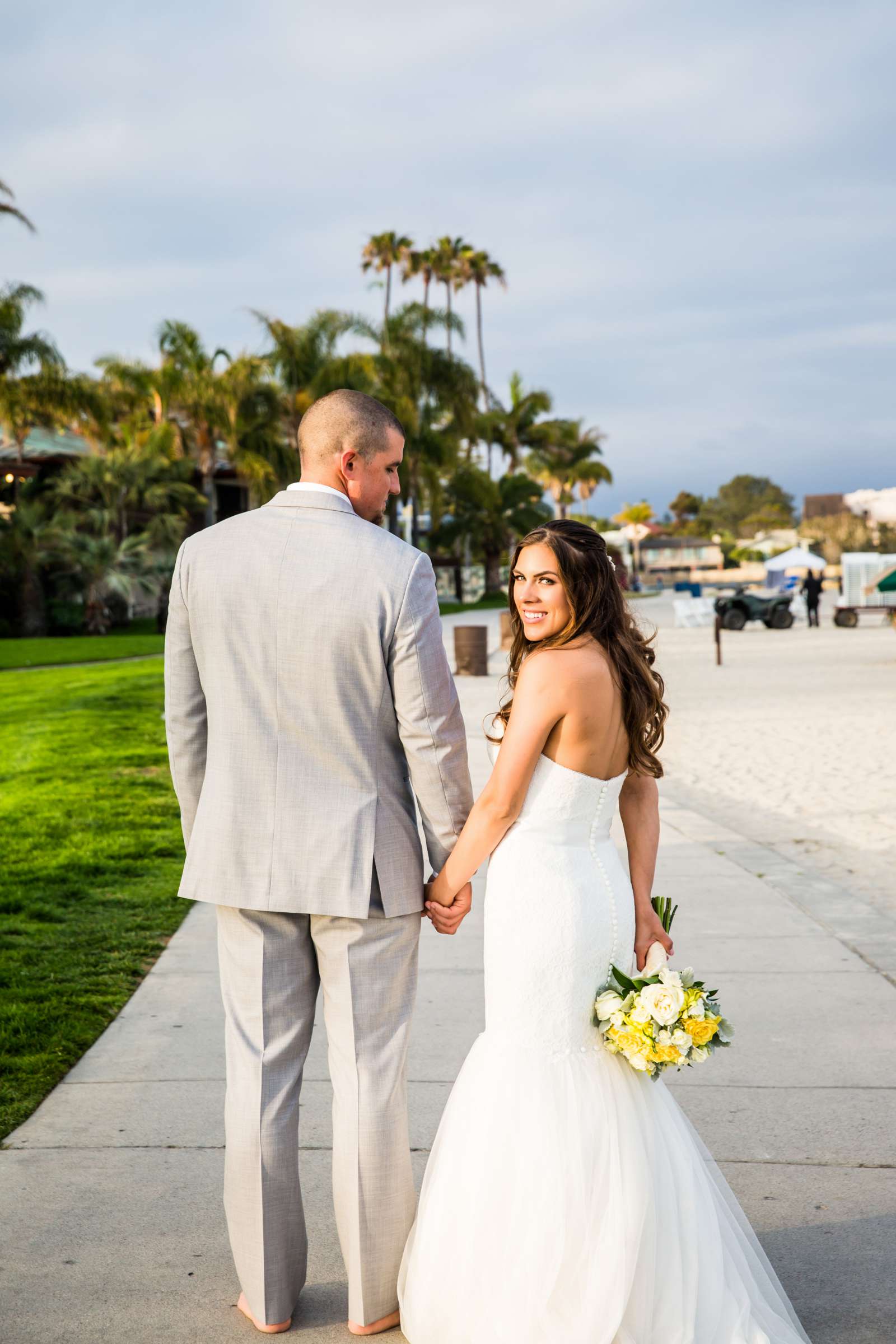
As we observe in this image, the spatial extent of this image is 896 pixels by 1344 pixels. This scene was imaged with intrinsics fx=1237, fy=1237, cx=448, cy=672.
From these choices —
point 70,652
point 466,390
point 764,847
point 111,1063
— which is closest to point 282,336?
point 466,390

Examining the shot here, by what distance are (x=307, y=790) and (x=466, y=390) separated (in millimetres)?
45204

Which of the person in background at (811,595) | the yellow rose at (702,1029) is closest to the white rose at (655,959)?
the yellow rose at (702,1029)

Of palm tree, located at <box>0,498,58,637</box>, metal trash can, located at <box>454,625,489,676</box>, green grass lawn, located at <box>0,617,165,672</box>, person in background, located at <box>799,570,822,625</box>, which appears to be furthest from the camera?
person in background, located at <box>799,570,822,625</box>

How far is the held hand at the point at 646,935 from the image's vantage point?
9.41ft

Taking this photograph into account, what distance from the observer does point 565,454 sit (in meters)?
67.3

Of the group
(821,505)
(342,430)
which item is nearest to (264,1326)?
(342,430)

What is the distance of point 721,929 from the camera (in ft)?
19.6

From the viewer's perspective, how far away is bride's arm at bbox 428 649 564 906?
8.45 ft

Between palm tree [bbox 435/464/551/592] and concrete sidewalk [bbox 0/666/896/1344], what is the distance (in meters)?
48.7

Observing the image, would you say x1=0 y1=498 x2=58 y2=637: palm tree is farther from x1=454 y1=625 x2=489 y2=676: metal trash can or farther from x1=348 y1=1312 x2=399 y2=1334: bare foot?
x1=348 y1=1312 x2=399 y2=1334: bare foot

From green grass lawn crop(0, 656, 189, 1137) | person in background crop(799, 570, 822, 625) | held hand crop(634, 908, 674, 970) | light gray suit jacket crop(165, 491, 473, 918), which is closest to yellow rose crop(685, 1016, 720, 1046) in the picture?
held hand crop(634, 908, 674, 970)

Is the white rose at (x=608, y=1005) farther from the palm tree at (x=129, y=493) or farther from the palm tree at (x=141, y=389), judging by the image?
the palm tree at (x=141, y=389)

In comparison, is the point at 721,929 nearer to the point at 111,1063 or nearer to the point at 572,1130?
Result: the point at 111,1063

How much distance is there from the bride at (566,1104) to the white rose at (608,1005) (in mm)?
38
